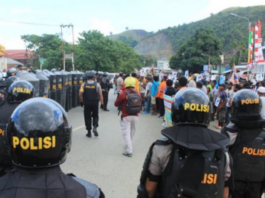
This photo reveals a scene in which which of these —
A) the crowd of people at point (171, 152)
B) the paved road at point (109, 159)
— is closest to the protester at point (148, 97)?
the paved road at point (109, 159)

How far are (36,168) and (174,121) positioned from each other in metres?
1.25

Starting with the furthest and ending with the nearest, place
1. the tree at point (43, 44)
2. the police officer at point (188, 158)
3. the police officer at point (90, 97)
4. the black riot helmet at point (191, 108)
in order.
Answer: the tree at point (43, 44) < the police officer at point (90, 97) < the black riot helmet at point (191, 108) < the police officer at point (188, 158)

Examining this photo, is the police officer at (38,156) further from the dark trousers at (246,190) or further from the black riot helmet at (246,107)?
the black riot helmet at (246,107)

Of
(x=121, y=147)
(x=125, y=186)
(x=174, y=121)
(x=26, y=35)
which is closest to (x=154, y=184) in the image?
(x=174, y=121)

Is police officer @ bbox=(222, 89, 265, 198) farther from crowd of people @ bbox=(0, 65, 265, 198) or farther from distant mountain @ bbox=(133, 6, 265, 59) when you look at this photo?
distant mountain @ bbox=(133, 6, 265, 59)

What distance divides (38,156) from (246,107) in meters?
2.60

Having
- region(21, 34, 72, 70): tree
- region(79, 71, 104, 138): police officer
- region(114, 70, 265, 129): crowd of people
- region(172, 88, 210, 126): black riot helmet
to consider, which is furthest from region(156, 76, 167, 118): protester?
region(21, 34, 72, 70): tree

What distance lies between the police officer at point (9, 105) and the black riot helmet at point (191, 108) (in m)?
2.05

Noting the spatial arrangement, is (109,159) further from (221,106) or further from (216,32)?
(216,32)

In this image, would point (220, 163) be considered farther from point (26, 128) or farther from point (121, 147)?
point (121, 147)

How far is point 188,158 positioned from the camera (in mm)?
2207

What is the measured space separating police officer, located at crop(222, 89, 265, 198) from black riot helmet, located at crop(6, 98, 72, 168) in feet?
7.12

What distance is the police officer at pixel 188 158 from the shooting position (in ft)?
7.11

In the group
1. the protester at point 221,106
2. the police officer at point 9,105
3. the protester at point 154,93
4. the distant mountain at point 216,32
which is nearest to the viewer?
the police officer at point 9,105
